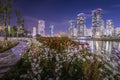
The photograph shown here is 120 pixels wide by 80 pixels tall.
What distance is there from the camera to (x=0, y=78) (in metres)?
5.89

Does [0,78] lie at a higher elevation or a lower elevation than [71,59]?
lower

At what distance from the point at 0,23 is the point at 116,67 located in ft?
90.5

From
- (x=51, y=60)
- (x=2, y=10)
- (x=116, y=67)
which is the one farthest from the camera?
(x=2, y=10)

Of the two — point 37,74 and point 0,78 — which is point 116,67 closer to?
point 37,74

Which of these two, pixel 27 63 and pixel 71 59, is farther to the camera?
pixel 27 63

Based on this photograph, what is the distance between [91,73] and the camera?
4.93 metres

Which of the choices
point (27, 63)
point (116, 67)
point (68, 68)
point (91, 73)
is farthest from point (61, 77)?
point (27, 63)

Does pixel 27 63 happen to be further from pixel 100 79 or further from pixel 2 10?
pixel 2 10

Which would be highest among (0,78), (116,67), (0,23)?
(0,23)

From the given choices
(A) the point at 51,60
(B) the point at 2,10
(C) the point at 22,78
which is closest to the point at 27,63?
(A) the point at 51,60

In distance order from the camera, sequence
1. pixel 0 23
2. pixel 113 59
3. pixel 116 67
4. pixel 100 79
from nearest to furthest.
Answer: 1. pixel 100 79
2. pixel 116 67
3. pixel 113 59
4. pixel 0 23

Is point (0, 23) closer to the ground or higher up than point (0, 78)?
higher up

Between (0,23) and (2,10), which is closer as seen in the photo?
(2,10)

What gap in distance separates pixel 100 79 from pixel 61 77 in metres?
1.24
